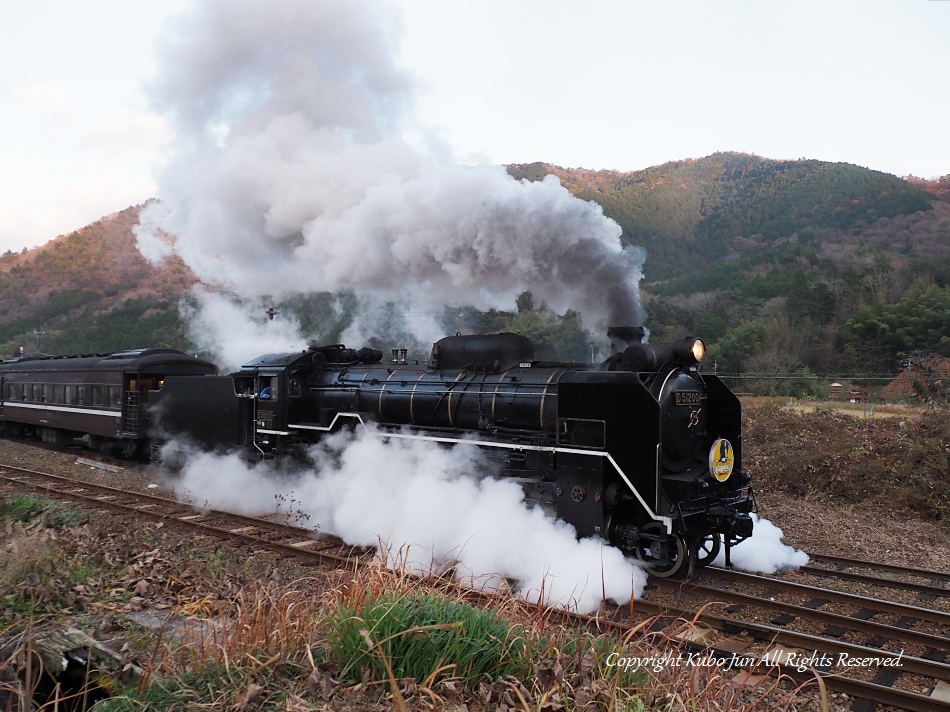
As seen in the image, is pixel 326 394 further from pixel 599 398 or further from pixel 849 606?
pixel 849 606

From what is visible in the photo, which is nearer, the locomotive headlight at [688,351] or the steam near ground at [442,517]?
the steam near ground at [442,517]

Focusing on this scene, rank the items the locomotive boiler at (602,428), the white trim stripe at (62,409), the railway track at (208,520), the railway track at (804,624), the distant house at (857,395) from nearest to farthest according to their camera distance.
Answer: the railway track at (804,624), the locomotive boiler at (602,428), the railway track at (208,520), the white trim stripe at (62,409), the distant house at (857,395)

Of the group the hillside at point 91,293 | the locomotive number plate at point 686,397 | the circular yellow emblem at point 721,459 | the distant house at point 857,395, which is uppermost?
the hillside at point 91,293

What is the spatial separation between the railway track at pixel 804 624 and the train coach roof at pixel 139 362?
7883 mm

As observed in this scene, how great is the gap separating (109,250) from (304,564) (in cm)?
6441

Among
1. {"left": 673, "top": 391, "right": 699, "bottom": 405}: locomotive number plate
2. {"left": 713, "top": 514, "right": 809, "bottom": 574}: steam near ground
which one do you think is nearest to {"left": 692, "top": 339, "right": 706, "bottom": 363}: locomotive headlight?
{"left": 673, "top": 391, "right": 699, "bottom": 405}: locomotive number plate

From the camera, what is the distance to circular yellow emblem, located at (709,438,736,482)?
25.5 feet

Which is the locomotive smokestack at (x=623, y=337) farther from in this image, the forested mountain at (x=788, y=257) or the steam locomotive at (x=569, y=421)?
the forested mountain at (x=788, y=257)

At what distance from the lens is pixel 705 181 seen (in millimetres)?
57781

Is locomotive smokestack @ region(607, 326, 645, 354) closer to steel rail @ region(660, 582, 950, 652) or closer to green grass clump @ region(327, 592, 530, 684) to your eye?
steel rail @ region(660, 582, 950, 652)

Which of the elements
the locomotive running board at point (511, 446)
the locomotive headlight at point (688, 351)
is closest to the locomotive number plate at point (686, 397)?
the locomotive headlight at point (688, 351)

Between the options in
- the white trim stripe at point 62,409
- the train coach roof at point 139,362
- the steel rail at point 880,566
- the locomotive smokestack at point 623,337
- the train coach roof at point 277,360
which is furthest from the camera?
the white trim stripe at point 62,409

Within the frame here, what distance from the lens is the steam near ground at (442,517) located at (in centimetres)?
690

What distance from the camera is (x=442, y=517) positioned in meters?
8.30
